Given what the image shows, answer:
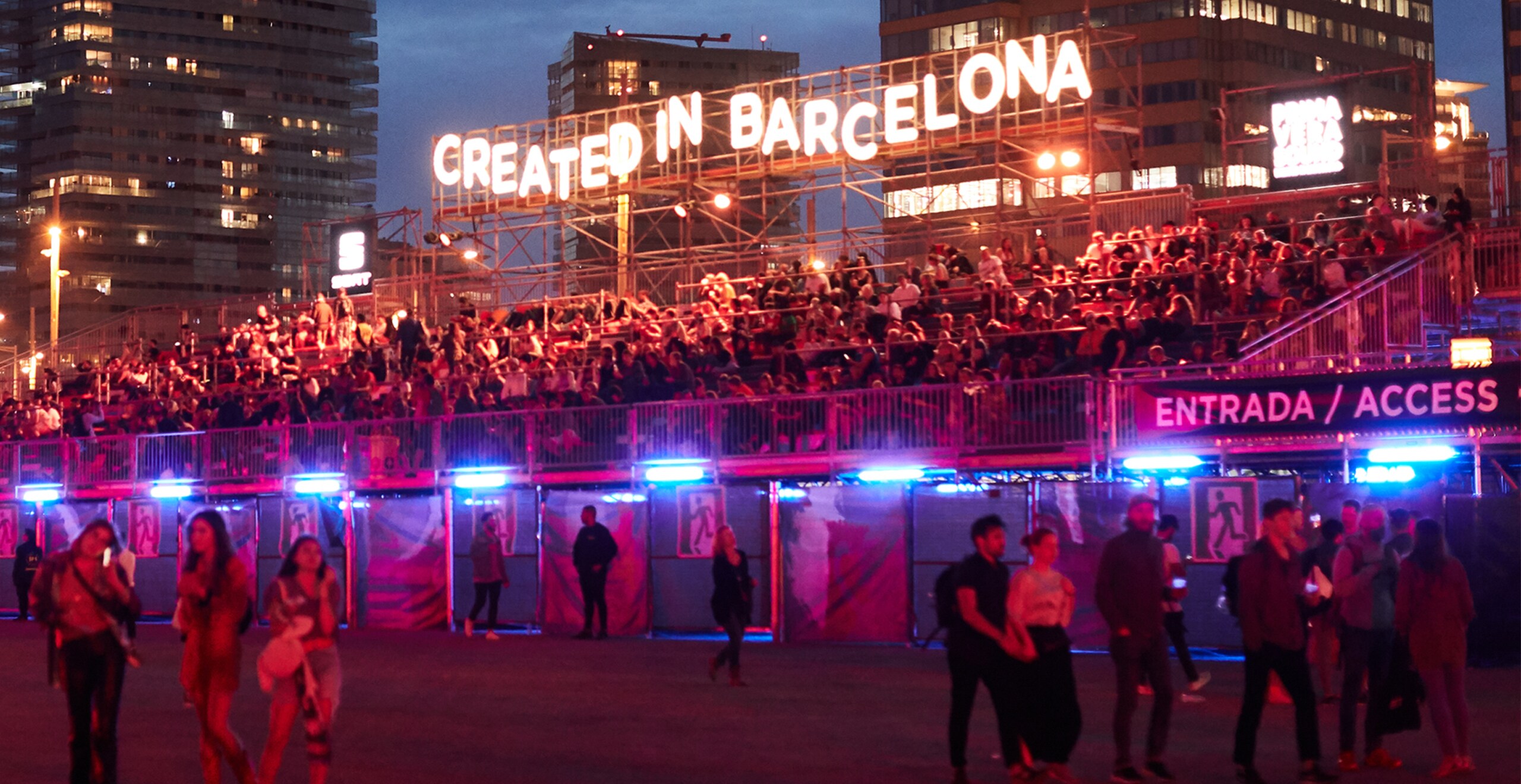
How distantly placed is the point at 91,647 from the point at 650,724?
481cm

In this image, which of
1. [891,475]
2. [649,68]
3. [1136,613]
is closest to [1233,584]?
[1136,613]

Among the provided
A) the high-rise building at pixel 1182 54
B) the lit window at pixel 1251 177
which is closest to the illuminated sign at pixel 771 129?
the high-rise building at pixel 1182 54

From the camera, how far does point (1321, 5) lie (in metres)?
112

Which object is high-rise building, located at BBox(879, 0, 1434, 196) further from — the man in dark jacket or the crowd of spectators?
the man in dark jacket

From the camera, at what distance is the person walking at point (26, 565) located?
3036 centimetres

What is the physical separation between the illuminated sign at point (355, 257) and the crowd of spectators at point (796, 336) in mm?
9019

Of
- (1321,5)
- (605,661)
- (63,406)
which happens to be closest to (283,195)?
(1321,5)

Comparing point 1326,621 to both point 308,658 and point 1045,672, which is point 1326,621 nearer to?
point 1045,672

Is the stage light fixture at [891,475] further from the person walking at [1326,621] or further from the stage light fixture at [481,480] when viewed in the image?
the person walking at [1326,621]

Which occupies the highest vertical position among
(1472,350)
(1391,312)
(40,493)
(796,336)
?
(796,336)

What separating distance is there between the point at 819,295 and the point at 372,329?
47.0 ft

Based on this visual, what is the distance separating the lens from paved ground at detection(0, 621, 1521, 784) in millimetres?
12352

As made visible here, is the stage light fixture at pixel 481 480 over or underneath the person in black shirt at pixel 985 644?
over

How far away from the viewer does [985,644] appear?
11477mm
